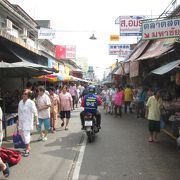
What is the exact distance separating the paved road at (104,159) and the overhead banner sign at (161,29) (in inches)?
130

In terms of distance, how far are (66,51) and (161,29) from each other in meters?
31.7

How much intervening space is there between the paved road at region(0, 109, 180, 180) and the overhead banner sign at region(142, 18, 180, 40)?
3292mm

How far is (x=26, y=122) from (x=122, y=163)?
2722 millimetres

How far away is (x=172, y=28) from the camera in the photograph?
11.2 m

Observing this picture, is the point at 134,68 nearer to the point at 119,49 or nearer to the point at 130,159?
the point at 119,49

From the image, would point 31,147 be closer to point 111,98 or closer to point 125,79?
point 111,98

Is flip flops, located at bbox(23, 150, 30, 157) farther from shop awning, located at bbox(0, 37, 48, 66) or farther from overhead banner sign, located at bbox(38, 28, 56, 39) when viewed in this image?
overhead banner sign, located at bbox(38, 28, 56, 39)

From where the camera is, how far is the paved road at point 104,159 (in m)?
7.65

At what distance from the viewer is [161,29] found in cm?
1153

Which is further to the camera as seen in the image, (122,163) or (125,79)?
(125,79)

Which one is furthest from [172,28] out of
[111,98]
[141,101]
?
[111,98]

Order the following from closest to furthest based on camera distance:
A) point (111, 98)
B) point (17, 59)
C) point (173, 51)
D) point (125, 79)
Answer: point (173, 51)
point (17, 59)
point (111, 98)
point (125, 79)

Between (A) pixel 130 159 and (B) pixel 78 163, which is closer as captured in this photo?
(B) pixel 78 163

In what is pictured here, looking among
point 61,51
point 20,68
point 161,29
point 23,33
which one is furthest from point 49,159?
point 61,51
